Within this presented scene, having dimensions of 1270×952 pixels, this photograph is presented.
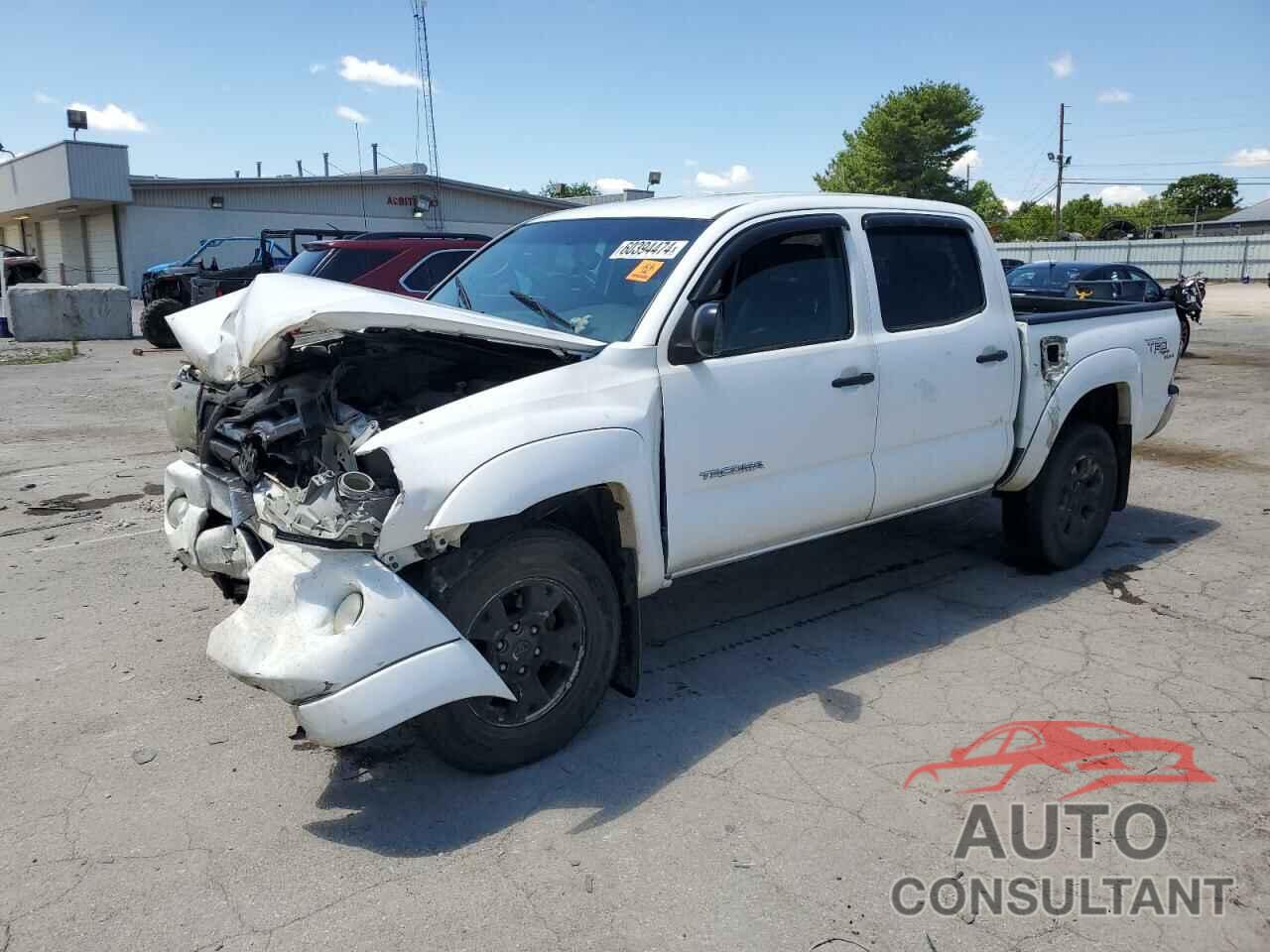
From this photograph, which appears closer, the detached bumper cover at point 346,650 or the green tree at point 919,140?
the detached bumper cover at point 346,650

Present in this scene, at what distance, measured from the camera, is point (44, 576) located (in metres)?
5.78

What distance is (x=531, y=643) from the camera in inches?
142

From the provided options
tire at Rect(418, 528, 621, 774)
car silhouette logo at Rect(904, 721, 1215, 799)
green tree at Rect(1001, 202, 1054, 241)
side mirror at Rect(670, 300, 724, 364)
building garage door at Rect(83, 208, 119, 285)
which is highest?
green tree at Rect(1001, 202, 1054, 241)

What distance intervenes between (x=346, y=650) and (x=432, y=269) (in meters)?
9.77

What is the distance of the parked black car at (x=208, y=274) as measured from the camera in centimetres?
1655

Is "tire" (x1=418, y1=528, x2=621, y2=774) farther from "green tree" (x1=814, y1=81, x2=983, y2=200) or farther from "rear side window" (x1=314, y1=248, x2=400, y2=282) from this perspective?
"green tree" (x1=814, y1=81, x2=983, y2=200)

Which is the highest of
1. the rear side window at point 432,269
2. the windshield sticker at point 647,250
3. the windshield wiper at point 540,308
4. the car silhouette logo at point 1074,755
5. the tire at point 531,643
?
the rear side window at point 432,269

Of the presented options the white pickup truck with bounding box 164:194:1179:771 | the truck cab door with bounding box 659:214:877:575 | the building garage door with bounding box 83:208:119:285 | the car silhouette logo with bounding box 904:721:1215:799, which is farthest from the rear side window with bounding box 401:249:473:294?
the building garage door with bounding box 83:208:119:285

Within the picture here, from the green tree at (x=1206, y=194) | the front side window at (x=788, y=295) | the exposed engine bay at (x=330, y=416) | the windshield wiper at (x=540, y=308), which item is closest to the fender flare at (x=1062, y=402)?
the front side window at (x=788, y=295)

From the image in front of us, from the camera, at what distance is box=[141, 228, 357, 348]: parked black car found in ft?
54.3

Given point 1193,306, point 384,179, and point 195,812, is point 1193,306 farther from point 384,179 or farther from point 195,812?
point 384,179

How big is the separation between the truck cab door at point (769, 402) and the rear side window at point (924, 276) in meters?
0.29

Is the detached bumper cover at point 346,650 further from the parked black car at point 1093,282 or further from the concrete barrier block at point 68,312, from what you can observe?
the concrete barrier block at point 68,312

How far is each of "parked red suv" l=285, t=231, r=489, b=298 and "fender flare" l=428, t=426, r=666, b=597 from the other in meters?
8.46
